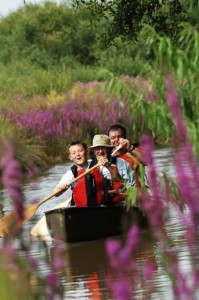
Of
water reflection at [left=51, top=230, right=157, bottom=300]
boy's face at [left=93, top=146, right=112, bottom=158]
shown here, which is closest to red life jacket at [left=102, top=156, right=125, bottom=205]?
boy's face at [left=93, top=146, right=112, bottom=158]

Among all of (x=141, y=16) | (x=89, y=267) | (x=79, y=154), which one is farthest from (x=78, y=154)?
(x=89, y=267)

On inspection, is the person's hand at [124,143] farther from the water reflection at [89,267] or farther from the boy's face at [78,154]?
the water reflection at [89,267]

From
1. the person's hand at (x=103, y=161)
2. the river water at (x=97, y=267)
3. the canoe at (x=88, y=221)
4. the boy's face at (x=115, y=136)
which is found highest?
the boy's face at (x=115, y=136)

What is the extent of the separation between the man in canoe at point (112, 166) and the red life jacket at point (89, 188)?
0.46 ft

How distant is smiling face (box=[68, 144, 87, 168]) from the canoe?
0.56 m

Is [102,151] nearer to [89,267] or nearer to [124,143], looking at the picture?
[124,143]

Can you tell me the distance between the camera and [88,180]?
12.9 m

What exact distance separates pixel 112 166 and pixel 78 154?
52 cm

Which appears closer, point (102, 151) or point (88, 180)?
point (88, 180)

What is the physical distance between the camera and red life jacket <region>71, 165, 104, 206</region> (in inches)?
508

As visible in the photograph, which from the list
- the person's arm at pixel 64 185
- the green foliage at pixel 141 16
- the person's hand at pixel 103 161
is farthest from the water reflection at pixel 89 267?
the green foliage at pixel 141 16

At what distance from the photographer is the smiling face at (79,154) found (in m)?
12.5

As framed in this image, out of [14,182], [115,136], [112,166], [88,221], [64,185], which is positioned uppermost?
[115,136]

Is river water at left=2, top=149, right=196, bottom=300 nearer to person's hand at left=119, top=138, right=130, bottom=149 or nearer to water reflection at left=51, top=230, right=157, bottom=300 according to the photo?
water reflection at left=51, top=230, right=157, bottom=300
